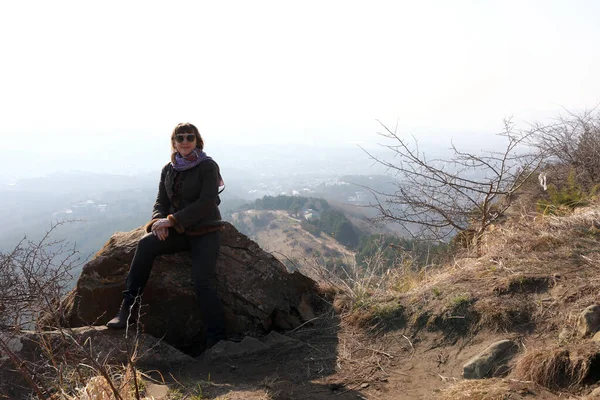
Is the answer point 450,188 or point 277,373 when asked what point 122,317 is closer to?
point 277,373

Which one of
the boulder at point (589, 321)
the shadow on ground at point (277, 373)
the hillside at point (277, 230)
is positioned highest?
the boulder at point (589, 321)

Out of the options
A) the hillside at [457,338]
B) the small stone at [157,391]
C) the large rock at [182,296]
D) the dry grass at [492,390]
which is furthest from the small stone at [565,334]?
the small stone at [157,391]

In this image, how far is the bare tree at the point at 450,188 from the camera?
596cm

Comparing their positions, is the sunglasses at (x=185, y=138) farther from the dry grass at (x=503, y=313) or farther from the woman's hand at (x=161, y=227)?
the dry grass at (x=503, y=313)

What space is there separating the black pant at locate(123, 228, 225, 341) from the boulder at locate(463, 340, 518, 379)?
2.34 metres

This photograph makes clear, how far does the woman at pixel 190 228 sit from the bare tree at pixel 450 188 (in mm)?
2475

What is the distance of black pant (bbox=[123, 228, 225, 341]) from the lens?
14.0ft

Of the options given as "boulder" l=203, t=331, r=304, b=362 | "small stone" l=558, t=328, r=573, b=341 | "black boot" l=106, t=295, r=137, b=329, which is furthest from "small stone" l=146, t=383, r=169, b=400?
"small stone" l=558, t=328, r=573, b=341

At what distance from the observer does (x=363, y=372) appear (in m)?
3.57

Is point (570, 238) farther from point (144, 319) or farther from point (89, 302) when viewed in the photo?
point (89, 302)

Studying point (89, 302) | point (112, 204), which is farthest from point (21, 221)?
point (89, 302)

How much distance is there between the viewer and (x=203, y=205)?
14.2ft

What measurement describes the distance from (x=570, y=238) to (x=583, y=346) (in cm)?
190

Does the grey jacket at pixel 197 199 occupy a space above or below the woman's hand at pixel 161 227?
above
